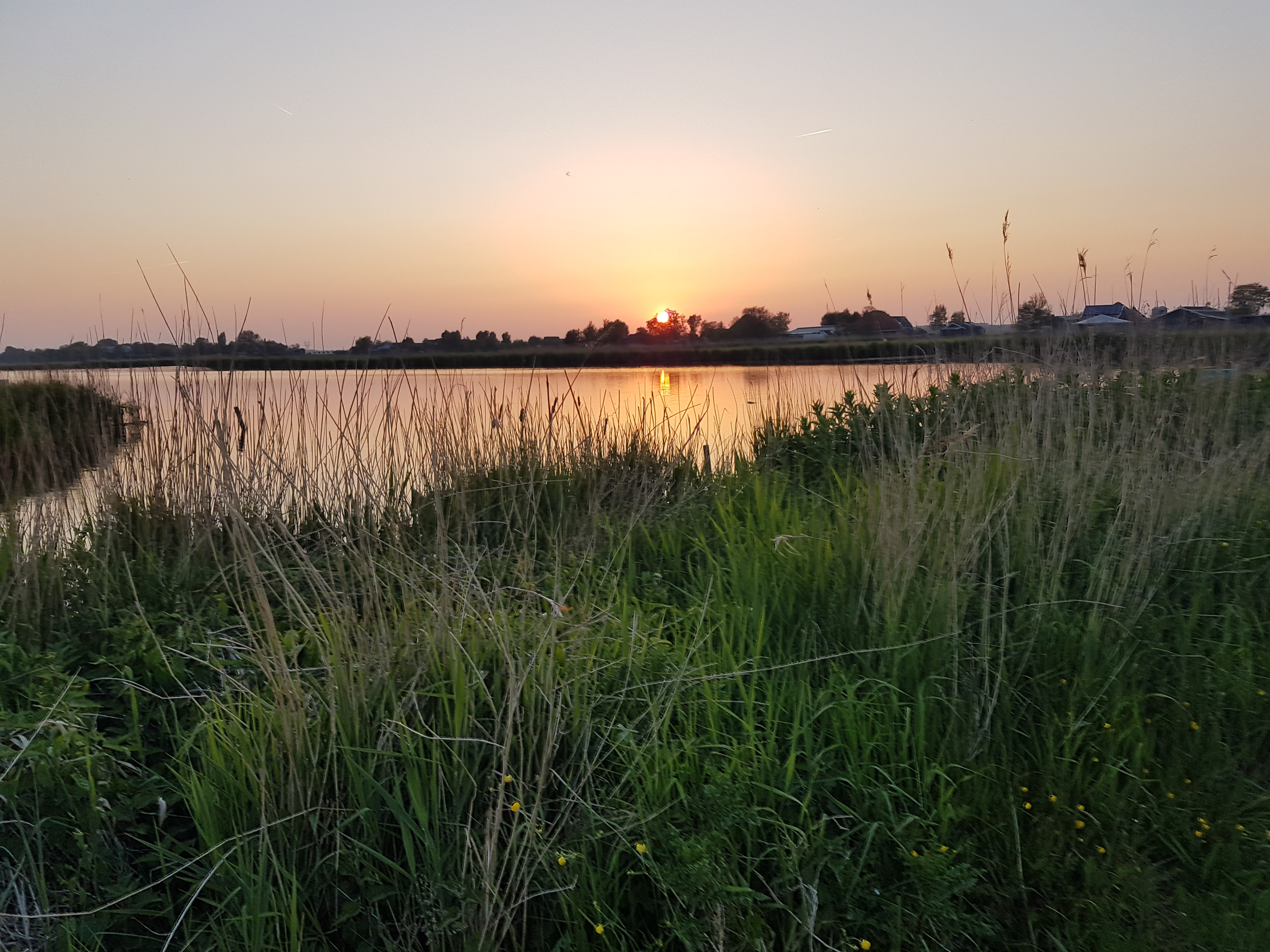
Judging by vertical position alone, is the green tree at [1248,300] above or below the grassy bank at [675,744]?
above

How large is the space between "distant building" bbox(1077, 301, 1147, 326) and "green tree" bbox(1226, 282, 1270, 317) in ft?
5.81

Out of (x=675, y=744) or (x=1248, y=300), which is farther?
(x=1248, y=300)

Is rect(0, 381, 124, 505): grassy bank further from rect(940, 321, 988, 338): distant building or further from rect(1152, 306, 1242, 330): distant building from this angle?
rect(1152, 306, 1242, 330): distant building

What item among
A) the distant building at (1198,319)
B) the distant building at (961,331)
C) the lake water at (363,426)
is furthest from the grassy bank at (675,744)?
the distant building at (1198,319)

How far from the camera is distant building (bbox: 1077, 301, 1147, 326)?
22.6 feet

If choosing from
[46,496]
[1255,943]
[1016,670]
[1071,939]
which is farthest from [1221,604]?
[46,496]

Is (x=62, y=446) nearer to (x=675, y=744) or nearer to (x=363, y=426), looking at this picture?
(x=363, y=426)

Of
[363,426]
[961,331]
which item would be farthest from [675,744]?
[961,331]

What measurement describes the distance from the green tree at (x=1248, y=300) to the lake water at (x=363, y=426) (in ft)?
9.67

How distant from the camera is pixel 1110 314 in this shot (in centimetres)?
697

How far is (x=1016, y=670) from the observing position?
2.79m

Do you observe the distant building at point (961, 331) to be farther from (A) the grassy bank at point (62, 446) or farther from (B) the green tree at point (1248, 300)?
(A) the grassy bank at point (62, 446)

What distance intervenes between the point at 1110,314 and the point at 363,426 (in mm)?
6262

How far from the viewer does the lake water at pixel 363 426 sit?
180 inches
